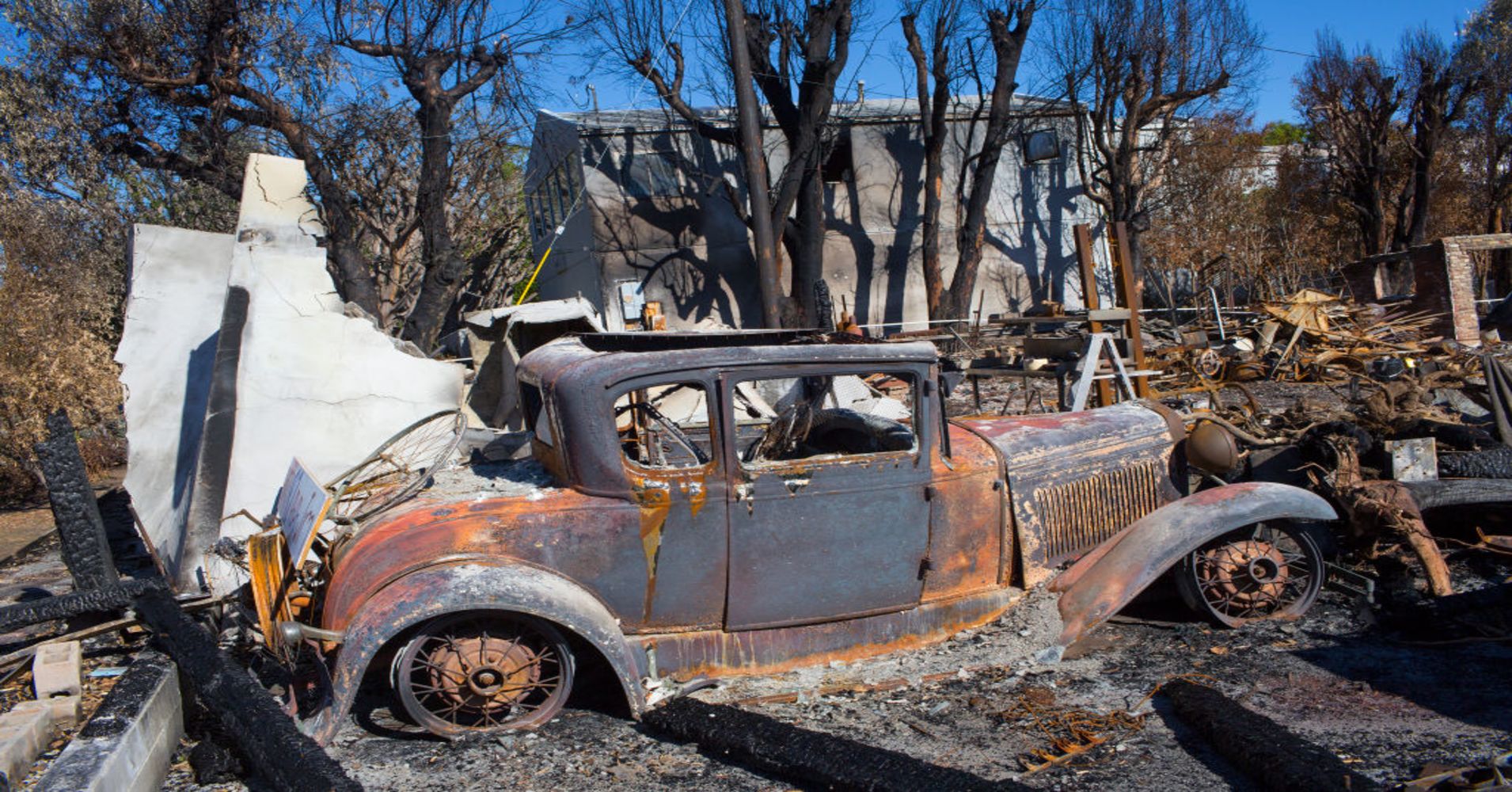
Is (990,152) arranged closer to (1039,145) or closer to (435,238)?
(1039,145)

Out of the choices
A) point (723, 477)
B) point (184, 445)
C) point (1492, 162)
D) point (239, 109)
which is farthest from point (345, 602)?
point (1492, 162)

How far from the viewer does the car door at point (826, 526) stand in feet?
13.3

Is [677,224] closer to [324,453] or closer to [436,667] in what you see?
[324,453]

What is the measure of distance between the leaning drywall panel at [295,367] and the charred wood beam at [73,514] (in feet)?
4.14

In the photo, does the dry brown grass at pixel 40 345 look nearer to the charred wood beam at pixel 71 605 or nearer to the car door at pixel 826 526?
the charred wood beam at pixel 71 605

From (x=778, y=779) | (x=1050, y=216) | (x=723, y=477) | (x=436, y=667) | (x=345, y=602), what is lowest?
(x=778, y=779)

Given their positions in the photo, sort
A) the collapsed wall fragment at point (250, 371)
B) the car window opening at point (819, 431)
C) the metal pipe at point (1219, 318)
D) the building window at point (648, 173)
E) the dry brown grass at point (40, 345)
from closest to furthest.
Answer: the car window opening at point (819, 431), the collapsed wall fragment at point (250, 371), the dry brown grass at point (40, 345), the metal pipe at point (1219, 318), the building window at point (648, 173)

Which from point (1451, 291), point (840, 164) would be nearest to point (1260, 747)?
point (1451, 291)

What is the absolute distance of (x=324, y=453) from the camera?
7320 mm

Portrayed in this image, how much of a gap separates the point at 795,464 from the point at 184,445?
5.56 meters

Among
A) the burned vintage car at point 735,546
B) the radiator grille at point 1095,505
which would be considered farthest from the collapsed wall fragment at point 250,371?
the radiator grille at point 1095,505

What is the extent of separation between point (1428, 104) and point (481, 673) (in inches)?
1011

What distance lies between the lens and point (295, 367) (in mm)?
7238

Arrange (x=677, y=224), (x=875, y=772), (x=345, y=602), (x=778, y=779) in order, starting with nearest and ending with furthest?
(x=875, y=772), (x=778, y=779), (x=345, y=602), (x=677, y=224)
